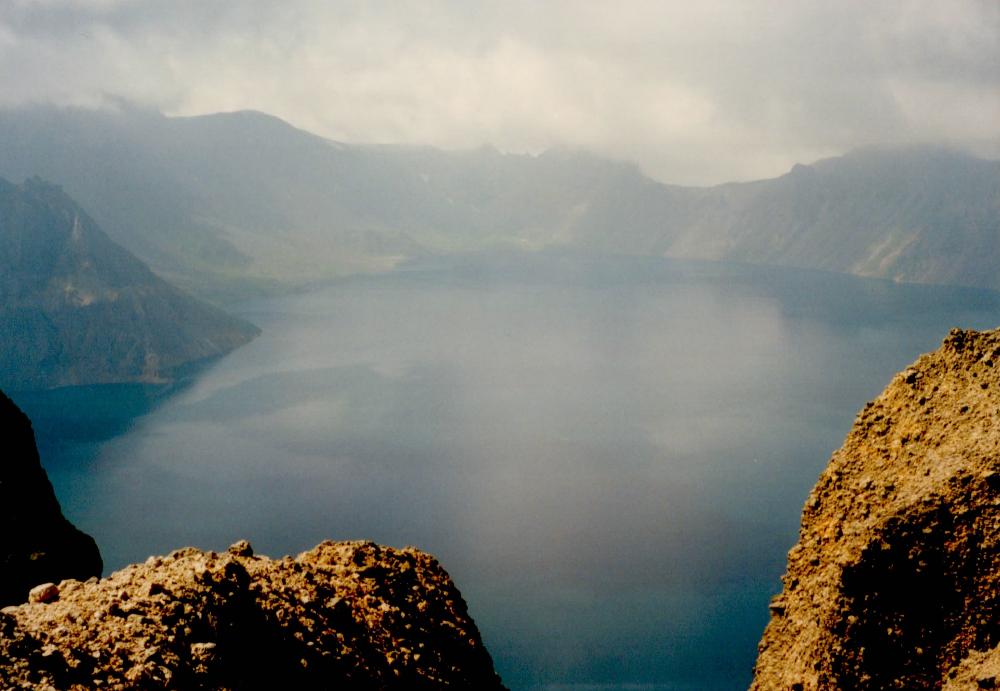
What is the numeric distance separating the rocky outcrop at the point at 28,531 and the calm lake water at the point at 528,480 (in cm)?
4495

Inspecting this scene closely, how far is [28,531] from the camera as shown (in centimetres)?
2686

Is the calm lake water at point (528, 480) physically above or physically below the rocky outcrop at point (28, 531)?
below

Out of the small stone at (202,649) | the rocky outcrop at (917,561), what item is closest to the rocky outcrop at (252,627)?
the small stone at (202,649)

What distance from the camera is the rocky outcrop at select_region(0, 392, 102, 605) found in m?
24.9

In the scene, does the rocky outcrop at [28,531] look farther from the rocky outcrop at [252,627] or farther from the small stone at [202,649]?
the small stone at [202,649]

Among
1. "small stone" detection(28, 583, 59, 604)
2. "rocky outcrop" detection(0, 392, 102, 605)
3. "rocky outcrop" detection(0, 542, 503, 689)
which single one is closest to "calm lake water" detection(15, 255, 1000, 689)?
"rocky outcrop" detection(0, 392, 102, 605)

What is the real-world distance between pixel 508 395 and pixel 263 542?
83986mm

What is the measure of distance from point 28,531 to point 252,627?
1751 centimetres

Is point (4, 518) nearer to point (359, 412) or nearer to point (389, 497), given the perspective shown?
point (389, 497)

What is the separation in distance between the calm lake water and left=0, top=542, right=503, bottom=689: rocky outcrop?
4924cm

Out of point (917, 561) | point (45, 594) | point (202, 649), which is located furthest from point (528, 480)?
point (202, 649)

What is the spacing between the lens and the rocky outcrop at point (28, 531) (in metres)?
24.9

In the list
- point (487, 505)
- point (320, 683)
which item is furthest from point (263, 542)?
point (320, 683)

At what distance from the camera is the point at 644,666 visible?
6581 centimetres
